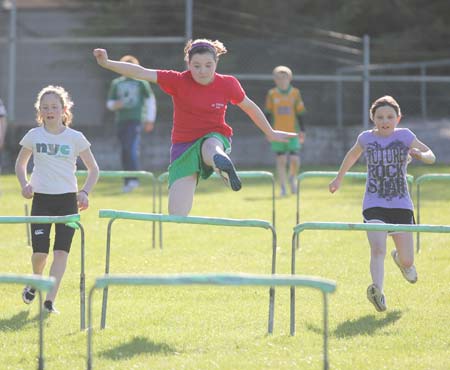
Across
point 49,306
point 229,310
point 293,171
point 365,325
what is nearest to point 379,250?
point 365,325

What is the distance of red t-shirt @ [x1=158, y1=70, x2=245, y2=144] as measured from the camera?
29.2 ft

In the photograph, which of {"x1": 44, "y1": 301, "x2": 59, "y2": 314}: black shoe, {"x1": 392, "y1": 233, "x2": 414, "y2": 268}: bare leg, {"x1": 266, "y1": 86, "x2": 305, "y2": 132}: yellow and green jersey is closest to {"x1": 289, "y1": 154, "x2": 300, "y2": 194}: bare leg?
Answer: {"x1": 266, "y1": 86, "x2": 305, "y2": 132}: yellow and green jersey

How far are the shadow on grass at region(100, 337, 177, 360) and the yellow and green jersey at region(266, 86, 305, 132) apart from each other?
1038 centimetres

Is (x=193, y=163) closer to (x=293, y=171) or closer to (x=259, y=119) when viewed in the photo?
(x=259, y=119)

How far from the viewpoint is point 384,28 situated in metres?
27.1

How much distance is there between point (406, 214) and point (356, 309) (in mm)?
890

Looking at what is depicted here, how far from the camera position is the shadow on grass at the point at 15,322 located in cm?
814

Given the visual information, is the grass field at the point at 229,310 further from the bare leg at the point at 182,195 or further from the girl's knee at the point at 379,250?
the bare leg at the point at 182,195

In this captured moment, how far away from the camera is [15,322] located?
8359mm

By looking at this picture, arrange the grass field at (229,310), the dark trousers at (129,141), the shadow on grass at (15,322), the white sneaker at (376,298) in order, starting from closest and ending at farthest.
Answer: the grass field at (229,310) → the shadow on grass at (15,322) → the white sneaker at (376,298) → the dark trousers at (129,141)

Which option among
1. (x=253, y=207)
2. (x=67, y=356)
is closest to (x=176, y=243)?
(x=253, y=207)

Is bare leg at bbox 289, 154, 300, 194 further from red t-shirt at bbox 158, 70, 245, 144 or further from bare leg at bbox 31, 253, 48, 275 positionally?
bare leg at bbox 31, 253, 48, 275

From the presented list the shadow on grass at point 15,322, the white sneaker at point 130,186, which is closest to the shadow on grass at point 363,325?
the shadow on grass at point 15,322

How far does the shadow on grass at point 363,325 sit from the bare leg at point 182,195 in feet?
4.87
